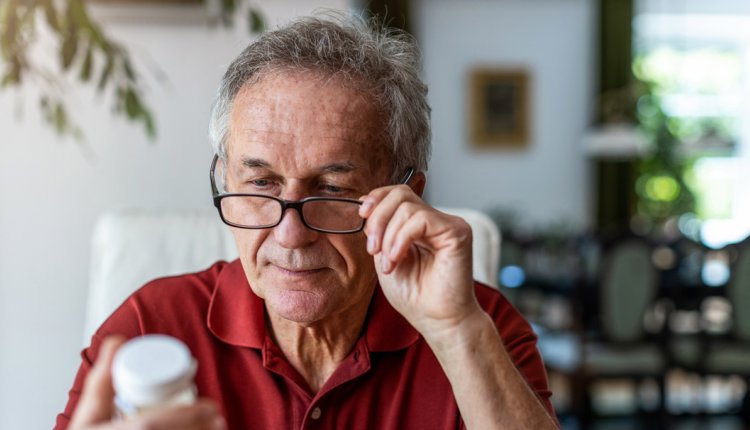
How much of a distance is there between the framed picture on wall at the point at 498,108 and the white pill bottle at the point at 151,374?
21.8 ft

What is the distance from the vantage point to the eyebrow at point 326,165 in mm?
1136

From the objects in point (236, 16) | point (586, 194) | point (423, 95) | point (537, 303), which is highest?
point (236, 16)

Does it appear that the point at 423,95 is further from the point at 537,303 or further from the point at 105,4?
the point at 537,303

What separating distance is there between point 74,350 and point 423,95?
89.1 inches

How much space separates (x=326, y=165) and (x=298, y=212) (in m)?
0.07

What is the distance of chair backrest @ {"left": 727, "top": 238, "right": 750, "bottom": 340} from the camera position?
430 cm

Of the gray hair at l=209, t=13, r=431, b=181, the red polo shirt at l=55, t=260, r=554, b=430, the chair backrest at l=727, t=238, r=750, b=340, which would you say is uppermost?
the gray hair at l=209, t=13, r=431, b=181

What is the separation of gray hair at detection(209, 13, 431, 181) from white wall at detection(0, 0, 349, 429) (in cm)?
175

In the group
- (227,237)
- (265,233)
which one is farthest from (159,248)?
(265,233)

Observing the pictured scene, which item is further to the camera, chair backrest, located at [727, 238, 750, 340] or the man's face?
chair backrest, located at [727, 238, 750, 340]

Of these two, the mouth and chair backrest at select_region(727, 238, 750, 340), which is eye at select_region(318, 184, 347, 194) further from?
chair backrest at select_region(727, 238, 750, 340)

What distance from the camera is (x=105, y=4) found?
3.15 m

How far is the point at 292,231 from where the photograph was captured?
1.13 meters

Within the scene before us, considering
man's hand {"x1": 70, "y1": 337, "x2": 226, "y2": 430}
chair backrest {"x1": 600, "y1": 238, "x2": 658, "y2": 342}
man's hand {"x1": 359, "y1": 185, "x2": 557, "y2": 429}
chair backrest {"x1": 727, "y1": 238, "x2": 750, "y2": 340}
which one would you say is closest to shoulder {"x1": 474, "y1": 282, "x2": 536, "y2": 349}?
man's hand {"x1": 359, "y1": 185, "x2": 557, "y2": 429}
